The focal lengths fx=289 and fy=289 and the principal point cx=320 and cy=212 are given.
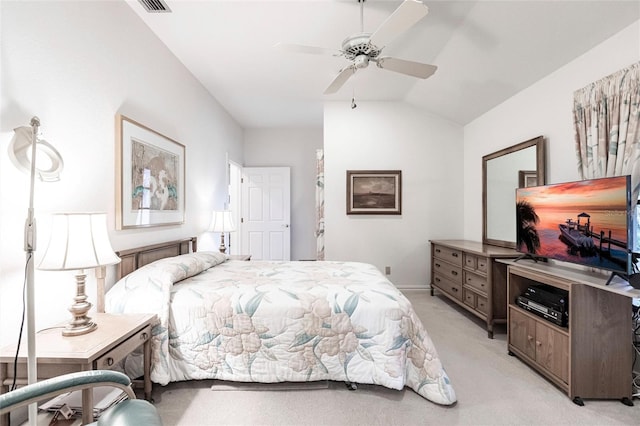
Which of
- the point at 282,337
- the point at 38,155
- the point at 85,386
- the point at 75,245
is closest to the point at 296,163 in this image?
the point at 282,337

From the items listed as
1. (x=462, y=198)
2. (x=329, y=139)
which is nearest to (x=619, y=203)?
(x=462, y=198)

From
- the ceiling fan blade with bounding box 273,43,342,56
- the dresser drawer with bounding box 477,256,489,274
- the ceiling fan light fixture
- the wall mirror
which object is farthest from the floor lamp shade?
the wall mirror

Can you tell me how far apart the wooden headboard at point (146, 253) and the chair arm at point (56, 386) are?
1.33 metres

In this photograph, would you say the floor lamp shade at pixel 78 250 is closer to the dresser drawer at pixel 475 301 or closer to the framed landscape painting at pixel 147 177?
the framed landscape painting at pixel 147 177

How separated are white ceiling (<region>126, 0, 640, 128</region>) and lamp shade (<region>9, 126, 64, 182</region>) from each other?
4.82ft

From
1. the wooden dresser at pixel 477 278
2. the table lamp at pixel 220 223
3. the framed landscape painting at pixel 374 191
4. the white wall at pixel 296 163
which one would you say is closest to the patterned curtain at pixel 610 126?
the wooden dresser at pixel 477 278

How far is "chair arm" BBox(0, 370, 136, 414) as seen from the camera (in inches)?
32.1

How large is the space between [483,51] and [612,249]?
2002mm

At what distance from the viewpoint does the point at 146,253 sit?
7.88 feet

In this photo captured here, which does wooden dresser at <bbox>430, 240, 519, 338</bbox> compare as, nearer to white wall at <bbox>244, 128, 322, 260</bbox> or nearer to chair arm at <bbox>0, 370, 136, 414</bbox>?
white wall at <bbox>244, 128, 322, 260</bbox>

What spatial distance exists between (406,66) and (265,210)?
379 centimetres

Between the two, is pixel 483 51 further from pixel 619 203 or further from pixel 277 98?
pixel 277 98

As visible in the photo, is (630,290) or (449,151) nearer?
(630,290)

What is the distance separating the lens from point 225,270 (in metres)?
2.65
